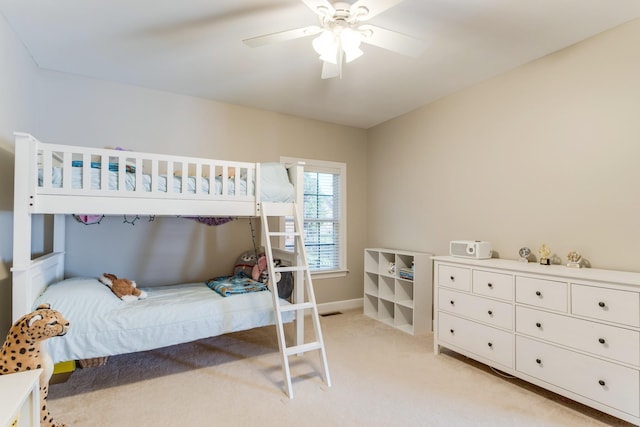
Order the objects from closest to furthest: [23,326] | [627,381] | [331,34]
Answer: [23,326], [627,381], [331,34]

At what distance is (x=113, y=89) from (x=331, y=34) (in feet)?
7.87

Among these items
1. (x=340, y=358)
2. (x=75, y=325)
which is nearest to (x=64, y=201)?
(x=75, y=325)

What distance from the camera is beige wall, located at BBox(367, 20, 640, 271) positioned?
2195mm

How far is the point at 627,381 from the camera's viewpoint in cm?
178

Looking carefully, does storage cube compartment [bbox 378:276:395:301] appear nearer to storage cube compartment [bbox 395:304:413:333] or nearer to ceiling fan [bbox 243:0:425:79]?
storage cube compartment [bbox 395:304:413:333]

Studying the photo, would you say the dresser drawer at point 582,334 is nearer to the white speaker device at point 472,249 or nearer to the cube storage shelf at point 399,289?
the white speaker device at point 472,249

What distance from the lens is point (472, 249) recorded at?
9.40 feet

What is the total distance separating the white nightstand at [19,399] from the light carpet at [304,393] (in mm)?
594

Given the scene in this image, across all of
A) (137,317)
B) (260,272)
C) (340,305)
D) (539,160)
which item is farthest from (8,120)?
(539,160)

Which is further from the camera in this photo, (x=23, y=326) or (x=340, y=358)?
(x=340, y=358)

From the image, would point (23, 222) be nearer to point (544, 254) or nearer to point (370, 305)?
point (370, 305)

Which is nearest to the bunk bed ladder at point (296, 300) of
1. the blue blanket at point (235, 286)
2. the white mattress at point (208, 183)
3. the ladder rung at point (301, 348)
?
the ladder rung at point (301, 348)

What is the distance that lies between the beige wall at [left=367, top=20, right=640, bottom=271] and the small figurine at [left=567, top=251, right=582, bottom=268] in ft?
0.22

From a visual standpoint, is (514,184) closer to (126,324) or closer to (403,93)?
(403,93)
